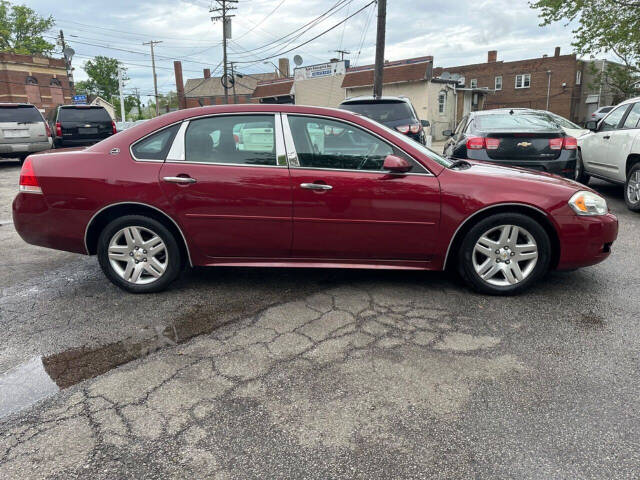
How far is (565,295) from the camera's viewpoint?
4.04m

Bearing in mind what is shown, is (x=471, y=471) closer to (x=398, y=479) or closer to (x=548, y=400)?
(x=398, y=479)

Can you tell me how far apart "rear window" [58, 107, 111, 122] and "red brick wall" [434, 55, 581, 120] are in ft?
117

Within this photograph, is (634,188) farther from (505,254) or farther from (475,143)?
(505,254)

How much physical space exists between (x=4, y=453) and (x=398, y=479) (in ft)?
5.81

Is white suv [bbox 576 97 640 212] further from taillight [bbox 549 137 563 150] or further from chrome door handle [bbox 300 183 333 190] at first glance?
chrome door handle [bbox 300 183 333 190]

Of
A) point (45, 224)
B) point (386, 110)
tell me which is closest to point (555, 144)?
point (386, 110)

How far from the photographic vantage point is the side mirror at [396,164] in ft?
12.4

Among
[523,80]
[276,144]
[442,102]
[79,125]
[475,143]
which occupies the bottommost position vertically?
[475,143]

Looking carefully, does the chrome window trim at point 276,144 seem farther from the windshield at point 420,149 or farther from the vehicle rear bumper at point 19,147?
the vehicle rear bumper at point 19,147

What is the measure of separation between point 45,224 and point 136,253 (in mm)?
815

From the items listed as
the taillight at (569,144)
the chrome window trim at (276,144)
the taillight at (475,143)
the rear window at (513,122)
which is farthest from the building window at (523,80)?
the chrome window trim at (276,144)

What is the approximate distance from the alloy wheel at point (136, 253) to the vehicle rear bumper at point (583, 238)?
3305 millimetres

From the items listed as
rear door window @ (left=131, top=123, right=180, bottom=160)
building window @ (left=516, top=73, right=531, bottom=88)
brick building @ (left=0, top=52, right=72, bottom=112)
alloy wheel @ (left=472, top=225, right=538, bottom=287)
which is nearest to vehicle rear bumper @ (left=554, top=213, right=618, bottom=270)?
alloy wheel @ (left=472, top=225, right=538, bottom=287)

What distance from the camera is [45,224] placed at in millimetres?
4051
